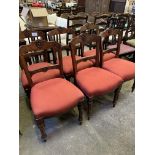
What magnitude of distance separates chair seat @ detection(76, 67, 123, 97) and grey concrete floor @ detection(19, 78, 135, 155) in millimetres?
350

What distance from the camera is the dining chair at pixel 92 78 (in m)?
1.55

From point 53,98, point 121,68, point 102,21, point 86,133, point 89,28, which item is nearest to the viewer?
point 53,98

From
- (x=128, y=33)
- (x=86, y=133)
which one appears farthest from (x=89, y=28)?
(x=86, y=133)

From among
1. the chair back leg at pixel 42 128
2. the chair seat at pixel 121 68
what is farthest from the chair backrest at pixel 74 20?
the chair back leg at pixel 42 128

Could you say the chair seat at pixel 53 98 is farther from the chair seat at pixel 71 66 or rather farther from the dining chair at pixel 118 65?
the dining chair at pixel 118 65

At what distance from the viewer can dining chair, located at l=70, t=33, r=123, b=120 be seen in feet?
5.08

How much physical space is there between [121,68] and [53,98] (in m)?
0.90

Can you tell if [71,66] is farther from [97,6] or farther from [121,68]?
[97,6]

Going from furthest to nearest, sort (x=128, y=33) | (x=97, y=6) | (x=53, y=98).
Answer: (x=97, y=6), (x=128, y=33), (x=53, y=98)

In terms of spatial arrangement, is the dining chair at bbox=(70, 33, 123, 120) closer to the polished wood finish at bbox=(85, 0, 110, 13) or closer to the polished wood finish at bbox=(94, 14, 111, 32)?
the polished wood finish at bbox=(94, 14, 111, 32)

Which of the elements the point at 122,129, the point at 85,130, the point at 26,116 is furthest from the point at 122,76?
the point at 26,116

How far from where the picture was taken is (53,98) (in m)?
1.35

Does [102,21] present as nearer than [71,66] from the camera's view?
No
